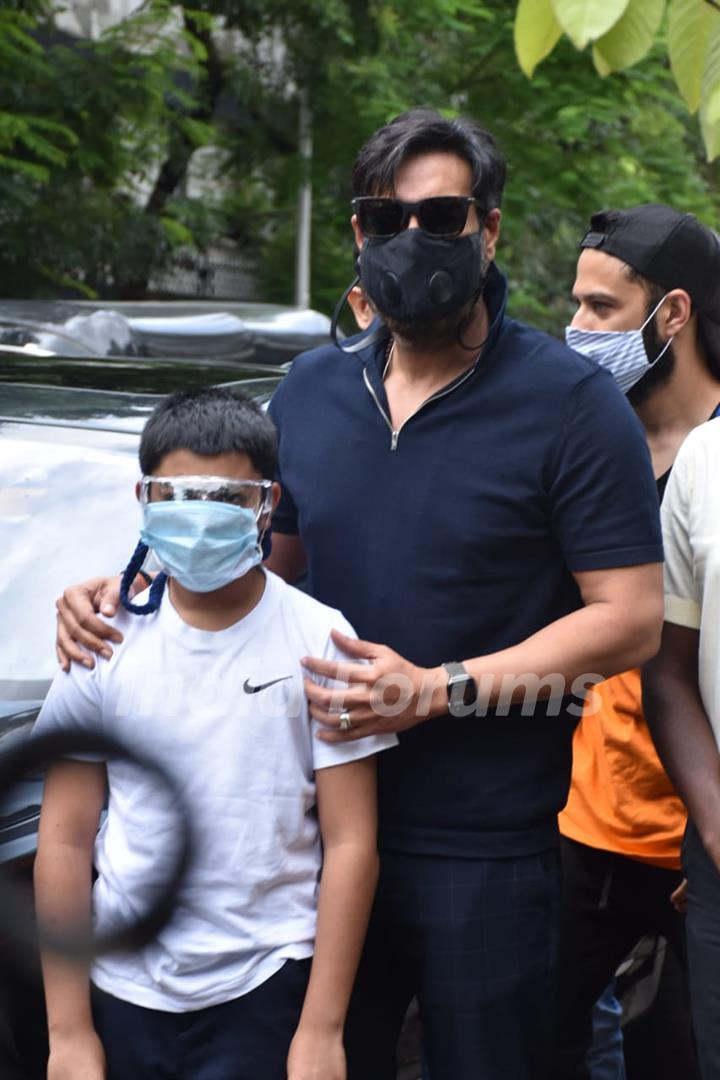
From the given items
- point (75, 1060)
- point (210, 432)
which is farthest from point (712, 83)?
point (75, 1060)

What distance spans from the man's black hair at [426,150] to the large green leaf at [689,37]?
64cm

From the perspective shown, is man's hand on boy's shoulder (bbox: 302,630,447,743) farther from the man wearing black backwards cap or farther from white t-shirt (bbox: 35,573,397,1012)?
the man wearing black backwards cap

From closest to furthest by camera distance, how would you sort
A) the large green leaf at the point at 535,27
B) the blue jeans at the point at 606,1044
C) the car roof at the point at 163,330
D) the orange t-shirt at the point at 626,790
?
the large green leaf at the point at 535,27, the orange t-shirt at the point at 626,790, the blue jeans at the point at 606,1044, the car roof at the point at 163,330

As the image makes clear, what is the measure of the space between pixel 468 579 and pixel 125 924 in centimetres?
73

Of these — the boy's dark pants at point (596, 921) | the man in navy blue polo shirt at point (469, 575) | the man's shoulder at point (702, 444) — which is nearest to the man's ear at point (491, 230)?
the man in navy blue polo shirt at point (469, 575)

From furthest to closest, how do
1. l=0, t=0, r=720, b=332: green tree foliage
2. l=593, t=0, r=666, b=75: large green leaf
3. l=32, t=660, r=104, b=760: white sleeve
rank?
1. l=0, t=0, r=720, b=332: green tree foliage
2. l=32, t=660, r=104, b=760: white sleeve
3. l=593, t=0, r=666, b=75: large green leaf

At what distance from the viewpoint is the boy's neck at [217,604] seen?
241 centimetres

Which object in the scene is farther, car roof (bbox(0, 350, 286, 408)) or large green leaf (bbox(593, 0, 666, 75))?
car roof (bbox(0, 350, 286, 408))

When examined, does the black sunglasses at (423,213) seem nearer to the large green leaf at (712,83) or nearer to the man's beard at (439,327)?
the man's beard at (439,327)

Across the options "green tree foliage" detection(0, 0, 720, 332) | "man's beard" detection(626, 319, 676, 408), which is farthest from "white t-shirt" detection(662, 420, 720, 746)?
"green tree foliage" detection(0, 0, 720, 332)

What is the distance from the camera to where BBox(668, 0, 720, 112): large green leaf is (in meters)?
1.82

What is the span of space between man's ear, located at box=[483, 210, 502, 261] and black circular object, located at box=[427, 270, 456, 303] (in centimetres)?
11

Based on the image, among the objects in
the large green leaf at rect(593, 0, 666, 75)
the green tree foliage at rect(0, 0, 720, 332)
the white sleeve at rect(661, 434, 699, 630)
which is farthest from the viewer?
the green tree foliage at rect(0, 0, 720, 332)

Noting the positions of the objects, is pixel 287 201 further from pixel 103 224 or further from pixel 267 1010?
pixel 267 1010
